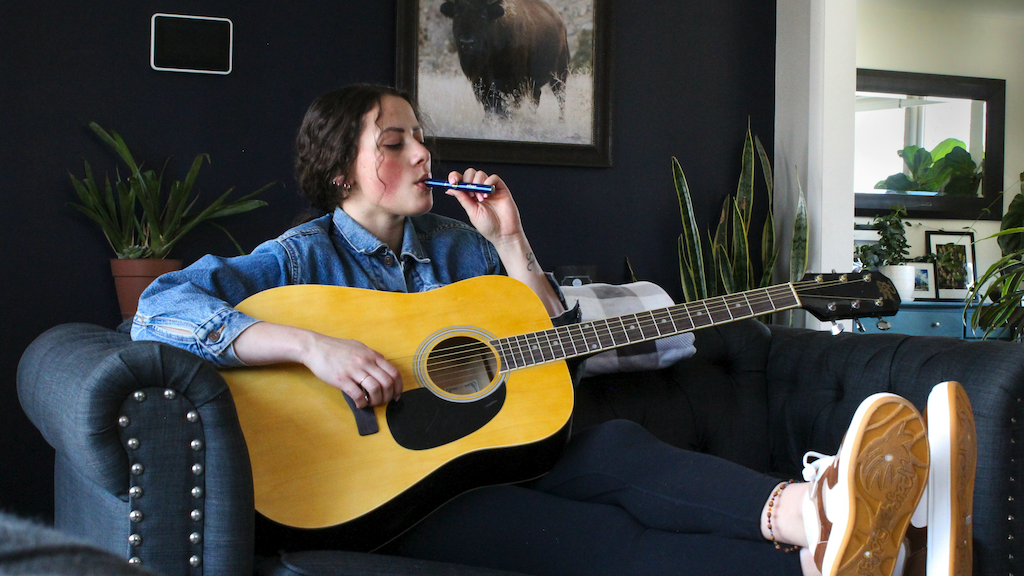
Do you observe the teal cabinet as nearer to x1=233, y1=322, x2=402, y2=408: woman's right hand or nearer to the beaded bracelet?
the beaded bracelet

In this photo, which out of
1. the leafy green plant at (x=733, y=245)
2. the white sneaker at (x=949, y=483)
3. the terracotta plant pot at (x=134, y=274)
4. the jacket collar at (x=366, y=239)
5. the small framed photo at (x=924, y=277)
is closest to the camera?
the white sneaker at (x=949, y=483)

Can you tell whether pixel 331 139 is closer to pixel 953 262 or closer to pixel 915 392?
pixel 915 392

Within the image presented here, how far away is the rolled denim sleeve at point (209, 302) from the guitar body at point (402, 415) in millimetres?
58

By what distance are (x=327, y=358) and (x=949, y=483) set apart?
3.15 feet

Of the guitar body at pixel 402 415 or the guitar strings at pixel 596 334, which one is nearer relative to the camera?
the guitar body at pixel 402 415

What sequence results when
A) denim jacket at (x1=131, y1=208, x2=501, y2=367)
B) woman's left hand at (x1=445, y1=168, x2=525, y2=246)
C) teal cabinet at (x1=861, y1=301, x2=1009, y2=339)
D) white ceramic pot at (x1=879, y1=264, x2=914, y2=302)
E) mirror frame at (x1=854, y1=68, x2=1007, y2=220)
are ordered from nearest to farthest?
denim jacket at (x1=131, y1=208, x2=501, y2=367) < woman's left hand at (x1=445, y1=168, x2=525, y2=246) < teal cabinet at (x1=861, y1=301, x2=1009, y2=339) < white ceramic pot at (x1=879, y1=264, x2=914, y2=302) < mirror frame at (x1=854, y1=68, x2=1007, y2=220)

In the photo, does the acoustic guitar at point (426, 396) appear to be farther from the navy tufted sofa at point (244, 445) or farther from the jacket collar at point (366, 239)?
the jacket collar at point (366, 239)

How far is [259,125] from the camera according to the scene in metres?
2.85

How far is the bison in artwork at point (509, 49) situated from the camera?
306 centimetres

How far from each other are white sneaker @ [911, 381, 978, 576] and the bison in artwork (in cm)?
231

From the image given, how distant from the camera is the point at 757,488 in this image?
1175 mm

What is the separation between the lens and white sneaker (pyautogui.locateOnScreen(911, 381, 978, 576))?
107 cm

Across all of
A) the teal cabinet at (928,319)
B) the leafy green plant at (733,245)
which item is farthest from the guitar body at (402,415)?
the teal cabinet at (928,319)

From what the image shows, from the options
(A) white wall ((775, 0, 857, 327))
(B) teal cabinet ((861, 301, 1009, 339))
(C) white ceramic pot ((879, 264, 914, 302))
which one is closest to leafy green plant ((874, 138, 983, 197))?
(C) white ceramic pot ((879, 264, 914, 302))
